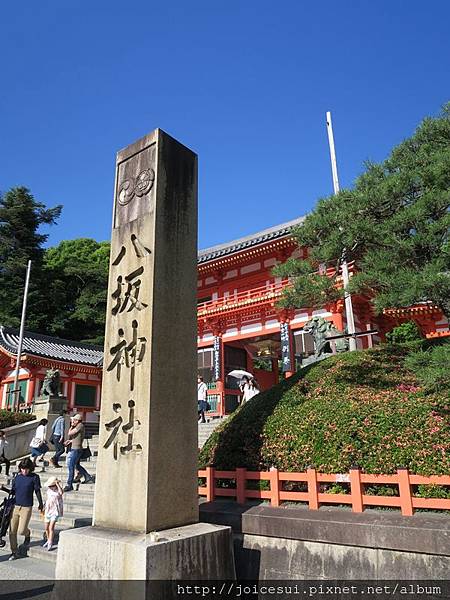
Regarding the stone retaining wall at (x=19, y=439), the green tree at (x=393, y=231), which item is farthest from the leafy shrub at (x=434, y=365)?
→ the stone retaining wall at (x=19, y=439)

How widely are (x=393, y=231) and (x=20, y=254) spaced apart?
31948 mm

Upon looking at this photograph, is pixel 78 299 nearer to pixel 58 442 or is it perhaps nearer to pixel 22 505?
pixel 58 442

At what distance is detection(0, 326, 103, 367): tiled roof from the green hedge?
56.0ft

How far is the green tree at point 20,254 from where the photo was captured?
31248mm

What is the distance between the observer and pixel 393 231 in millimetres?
6383

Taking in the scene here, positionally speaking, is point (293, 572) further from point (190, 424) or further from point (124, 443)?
point (124, 443)

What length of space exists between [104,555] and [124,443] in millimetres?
930

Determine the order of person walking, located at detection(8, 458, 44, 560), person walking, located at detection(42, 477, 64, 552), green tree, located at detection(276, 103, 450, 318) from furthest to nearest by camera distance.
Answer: person walking, located at detection(42, 477, 64, 552) → person walking, located at detection(8, 458, 44, 560) → green tree, located at detection(276, 103, 450, 318)

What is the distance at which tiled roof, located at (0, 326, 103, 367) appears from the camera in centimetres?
2226

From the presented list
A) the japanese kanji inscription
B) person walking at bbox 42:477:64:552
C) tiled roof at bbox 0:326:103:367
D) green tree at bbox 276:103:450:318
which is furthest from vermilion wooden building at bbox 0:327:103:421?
the japanese kanji inscription

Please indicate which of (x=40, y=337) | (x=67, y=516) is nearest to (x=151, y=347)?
(x=67, y=516)

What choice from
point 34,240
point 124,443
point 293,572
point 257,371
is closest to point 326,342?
point 293,572

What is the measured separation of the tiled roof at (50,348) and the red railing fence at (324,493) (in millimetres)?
17828

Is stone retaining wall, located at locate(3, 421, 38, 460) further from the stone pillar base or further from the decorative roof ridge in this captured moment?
the stone pillar base
